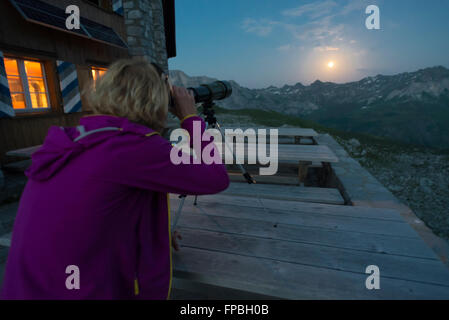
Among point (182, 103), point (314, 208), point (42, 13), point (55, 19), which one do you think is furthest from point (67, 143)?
point (55, 19)

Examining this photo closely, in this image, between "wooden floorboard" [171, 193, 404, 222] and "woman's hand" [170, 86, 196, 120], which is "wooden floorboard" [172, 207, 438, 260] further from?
"woman's hand" [170, 86, 196, 120]

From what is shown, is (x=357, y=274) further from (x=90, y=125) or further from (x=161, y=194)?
(x=90, y=125)

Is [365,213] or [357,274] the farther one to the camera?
[365,213]

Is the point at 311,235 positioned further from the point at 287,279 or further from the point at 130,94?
the point at 130,94

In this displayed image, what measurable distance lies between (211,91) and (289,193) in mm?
2026

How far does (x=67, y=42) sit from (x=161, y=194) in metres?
6.59

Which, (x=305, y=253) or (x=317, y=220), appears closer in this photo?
(x=305, y=253)

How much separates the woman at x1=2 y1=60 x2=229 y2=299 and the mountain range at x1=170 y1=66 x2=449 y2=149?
58239 mm

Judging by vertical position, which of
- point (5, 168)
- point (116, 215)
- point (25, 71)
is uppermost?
point (25, 71)

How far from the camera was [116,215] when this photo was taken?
36.2 inches

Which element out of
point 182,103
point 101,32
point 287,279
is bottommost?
point 287,279

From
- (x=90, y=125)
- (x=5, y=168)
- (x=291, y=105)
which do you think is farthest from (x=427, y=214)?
(x=291, y=105)

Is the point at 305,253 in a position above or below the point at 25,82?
below

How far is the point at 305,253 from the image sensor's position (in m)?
1.40
